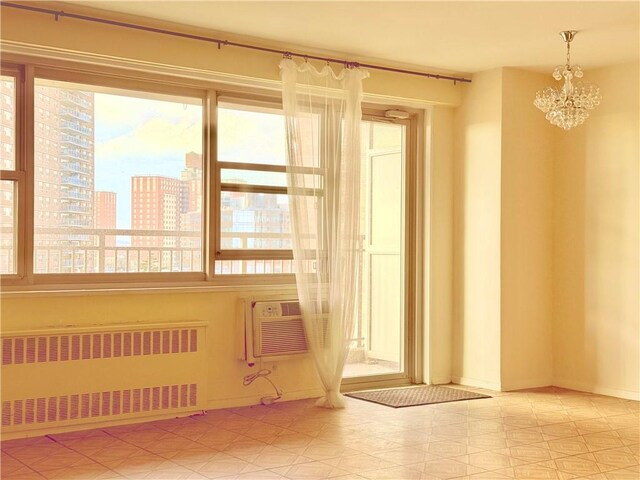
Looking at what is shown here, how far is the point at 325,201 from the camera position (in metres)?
5.44

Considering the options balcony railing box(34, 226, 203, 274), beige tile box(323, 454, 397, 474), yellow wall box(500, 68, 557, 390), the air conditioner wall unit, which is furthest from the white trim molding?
beige tile box(323, 454, 397, 474)

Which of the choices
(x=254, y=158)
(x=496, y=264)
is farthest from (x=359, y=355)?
(x=254, y=158)

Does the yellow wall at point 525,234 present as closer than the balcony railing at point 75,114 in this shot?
No

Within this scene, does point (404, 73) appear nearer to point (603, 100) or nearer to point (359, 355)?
point (603, 100)

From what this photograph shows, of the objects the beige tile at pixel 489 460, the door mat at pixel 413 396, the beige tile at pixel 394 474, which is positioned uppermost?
the beige tile at pixel 394 474

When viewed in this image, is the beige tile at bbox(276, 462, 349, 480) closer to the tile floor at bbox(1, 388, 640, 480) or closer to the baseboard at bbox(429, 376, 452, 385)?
the tile floor at bbox(1, 388, 640, 480)

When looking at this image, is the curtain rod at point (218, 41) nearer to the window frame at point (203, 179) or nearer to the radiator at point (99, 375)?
the window frame at point (203, 179)

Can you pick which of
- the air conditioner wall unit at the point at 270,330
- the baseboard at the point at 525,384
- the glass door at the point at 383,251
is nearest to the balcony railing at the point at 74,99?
the air conditioner wall unit at the point at 270,330

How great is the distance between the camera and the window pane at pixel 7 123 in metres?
4.59

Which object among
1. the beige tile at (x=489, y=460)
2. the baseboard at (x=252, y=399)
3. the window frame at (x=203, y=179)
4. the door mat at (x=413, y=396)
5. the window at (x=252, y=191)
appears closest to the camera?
the beige tile at (x=489, y=460)

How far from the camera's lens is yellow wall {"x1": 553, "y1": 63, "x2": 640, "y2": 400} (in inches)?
229

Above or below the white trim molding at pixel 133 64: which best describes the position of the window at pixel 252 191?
below

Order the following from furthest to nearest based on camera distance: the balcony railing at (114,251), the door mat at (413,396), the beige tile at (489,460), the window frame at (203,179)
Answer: the door mat at (413,396) < the balcony railing at (114,251) < the window frame at (203,179) < the beige tile at (489,460)

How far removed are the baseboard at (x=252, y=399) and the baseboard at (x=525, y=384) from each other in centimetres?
145
